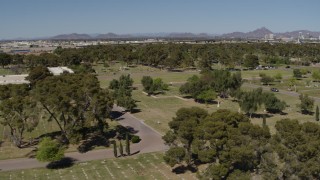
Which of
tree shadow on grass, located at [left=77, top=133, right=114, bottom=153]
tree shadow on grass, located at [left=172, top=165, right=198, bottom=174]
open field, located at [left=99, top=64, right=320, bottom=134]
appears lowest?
open field, located at [left=99, top=64, right=320, bottom=134]

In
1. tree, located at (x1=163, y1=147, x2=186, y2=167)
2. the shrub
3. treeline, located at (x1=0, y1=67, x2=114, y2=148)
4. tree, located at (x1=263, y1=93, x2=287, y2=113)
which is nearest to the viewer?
tree, located at (x1=163, y1=147, x2=186, y2=167)

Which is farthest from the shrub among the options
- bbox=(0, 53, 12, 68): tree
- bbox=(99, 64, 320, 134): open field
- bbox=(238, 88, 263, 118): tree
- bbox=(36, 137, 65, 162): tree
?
bbox=(0, 53, 12, 68): tree

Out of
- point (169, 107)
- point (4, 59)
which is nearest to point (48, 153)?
point (169, 107)

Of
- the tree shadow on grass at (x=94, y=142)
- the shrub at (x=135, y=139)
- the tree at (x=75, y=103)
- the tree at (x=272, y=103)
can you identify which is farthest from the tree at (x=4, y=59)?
the tree at (x=272, y=103)

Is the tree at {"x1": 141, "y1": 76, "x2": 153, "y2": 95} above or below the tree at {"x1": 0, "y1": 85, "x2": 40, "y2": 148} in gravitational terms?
below

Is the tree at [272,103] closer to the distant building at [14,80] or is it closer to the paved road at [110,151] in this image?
the paved road at [110,151]

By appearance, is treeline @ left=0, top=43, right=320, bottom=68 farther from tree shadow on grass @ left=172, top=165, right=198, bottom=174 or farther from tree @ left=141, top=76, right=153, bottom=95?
tree shadow on grass @ left=172, top=165, right=198, bottom=174

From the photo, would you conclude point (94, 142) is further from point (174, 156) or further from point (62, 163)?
point (174, 156)
